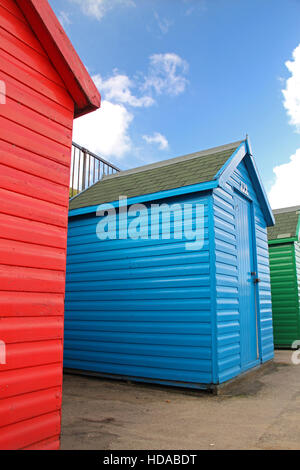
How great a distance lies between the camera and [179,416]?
15.1ft

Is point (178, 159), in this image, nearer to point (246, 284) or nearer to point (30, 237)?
point (246, 284)

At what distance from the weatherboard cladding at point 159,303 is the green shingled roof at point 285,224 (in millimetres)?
4653

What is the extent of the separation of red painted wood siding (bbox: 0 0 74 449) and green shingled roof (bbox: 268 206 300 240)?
32.7ft

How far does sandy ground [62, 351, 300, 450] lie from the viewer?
360 cm

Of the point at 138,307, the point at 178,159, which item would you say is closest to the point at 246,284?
the point at 138,307

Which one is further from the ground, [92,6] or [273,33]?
[92,6]

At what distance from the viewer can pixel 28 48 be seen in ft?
10.7

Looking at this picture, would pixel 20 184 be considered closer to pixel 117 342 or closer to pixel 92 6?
pixel 117 342

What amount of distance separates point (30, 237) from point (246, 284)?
566 centimetres

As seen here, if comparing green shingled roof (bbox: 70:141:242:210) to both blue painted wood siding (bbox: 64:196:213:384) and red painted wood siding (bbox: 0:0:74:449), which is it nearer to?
blue painted wood siding (bbox: 64:196:213:384)

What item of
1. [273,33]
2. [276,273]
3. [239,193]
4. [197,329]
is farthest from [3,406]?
[276,273]

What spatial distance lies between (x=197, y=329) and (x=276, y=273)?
6882 mm

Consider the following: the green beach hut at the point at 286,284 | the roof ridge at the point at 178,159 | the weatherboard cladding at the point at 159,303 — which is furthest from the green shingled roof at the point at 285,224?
the roof ridge at the point at 178,159

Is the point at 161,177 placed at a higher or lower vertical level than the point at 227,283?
higher
